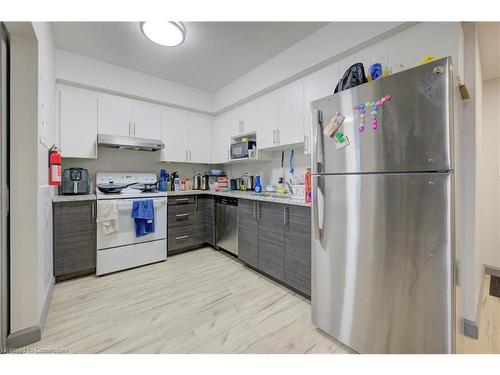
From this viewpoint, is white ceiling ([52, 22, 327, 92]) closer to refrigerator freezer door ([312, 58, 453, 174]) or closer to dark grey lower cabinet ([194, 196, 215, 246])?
refrigerator freezer door ([312, 58, 453, 174])

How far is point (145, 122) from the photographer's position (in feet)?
10.1

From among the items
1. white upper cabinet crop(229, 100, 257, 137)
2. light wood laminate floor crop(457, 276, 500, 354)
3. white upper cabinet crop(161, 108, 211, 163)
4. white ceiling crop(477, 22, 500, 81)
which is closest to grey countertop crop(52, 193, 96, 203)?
white upper cabinet crop(161, 108, 211, 163)

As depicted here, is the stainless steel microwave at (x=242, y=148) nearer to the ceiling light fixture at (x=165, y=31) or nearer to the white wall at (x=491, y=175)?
the ceiling light fixture at (x=165, y=31)

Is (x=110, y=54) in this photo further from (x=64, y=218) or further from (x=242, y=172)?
(x=242, y=172)

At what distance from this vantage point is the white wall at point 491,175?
261 cm

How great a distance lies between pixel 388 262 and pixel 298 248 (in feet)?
2.80

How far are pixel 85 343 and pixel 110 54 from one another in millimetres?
2809

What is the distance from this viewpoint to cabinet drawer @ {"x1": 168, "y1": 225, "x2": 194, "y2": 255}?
2979mm

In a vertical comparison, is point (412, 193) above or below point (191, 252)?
above

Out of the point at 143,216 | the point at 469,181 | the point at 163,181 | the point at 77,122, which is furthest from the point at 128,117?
the point at 469,181

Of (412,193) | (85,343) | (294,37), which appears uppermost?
(294,37)

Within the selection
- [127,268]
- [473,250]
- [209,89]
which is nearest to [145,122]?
[209,89]

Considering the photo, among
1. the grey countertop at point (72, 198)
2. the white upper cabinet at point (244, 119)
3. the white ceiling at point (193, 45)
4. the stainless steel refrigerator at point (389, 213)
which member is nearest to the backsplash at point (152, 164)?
the white upper cabinet at point (244, 119)
